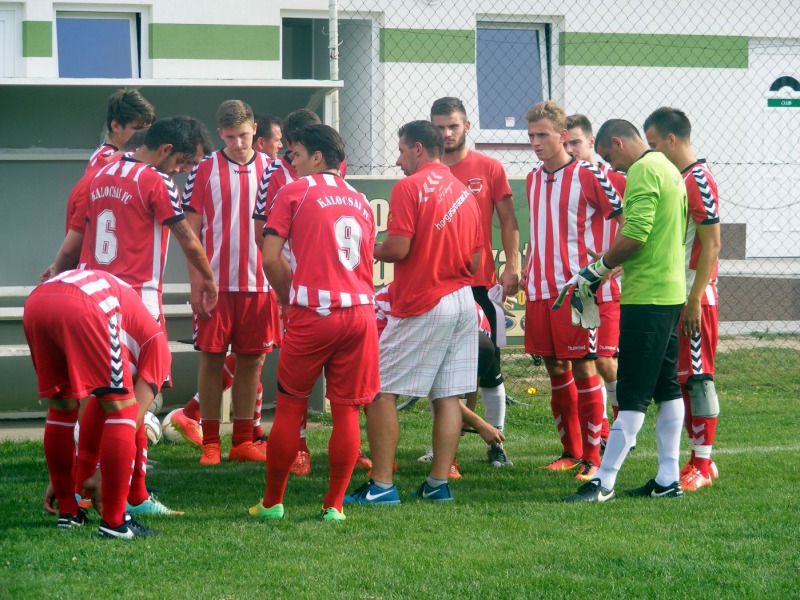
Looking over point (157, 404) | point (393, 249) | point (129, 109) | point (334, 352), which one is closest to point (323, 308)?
point (334, 352)

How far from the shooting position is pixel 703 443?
6.25 metres

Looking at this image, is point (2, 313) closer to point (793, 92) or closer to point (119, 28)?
point (119, 28)

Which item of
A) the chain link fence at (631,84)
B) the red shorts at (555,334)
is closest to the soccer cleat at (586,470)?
the red shorts at (555,334)

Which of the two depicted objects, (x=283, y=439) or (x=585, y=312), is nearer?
(x=283, y=439)

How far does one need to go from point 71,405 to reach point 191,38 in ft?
25.9

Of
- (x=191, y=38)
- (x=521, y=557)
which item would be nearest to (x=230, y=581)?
(x=521, y=557)

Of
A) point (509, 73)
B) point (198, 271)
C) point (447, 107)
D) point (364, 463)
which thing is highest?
point (509, 73)

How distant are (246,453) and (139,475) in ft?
5.79

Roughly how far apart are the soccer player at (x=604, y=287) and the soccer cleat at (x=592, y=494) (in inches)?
35.7

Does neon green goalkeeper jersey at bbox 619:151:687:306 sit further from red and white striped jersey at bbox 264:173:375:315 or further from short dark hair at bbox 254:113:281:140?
short dark hair at bbox 254:113:281:140

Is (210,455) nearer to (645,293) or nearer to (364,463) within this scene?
(364,463)

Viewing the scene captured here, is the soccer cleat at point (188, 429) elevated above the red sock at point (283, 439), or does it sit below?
below

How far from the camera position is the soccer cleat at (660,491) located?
580 centimetres

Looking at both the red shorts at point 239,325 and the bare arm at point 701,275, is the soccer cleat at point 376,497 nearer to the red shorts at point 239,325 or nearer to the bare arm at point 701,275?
the red shorts at point 239,325
